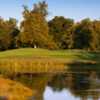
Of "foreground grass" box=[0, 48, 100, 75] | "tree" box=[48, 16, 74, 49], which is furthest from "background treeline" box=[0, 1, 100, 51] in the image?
"foreground grass" box=[0, 48, 100, 75]

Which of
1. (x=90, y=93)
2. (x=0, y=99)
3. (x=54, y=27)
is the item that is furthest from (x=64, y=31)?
(x=0, y=99)

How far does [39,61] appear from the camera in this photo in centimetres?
8519

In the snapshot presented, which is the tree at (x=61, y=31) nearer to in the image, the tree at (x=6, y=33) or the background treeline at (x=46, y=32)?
the background treeline at (x=46, y=32)

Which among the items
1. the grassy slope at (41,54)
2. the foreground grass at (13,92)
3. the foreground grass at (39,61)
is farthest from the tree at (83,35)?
the foreground grass at (13,92)

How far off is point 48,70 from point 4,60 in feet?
26.4

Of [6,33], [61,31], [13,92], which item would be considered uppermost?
[61,31]

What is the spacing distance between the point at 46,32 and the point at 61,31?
25257 millimetres

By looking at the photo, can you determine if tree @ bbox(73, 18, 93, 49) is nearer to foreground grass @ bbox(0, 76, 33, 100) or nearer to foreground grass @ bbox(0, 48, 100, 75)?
foreground grass @ bbox(0, 48, 100, 75)

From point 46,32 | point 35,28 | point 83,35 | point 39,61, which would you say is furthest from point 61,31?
point 39,61

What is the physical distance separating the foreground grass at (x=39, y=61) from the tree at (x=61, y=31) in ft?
106

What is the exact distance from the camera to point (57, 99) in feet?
134

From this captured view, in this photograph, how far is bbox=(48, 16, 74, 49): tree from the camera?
458 feet

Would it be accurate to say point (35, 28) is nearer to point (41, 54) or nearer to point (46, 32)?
point (46, 32)

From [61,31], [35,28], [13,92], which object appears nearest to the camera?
[13,92]
